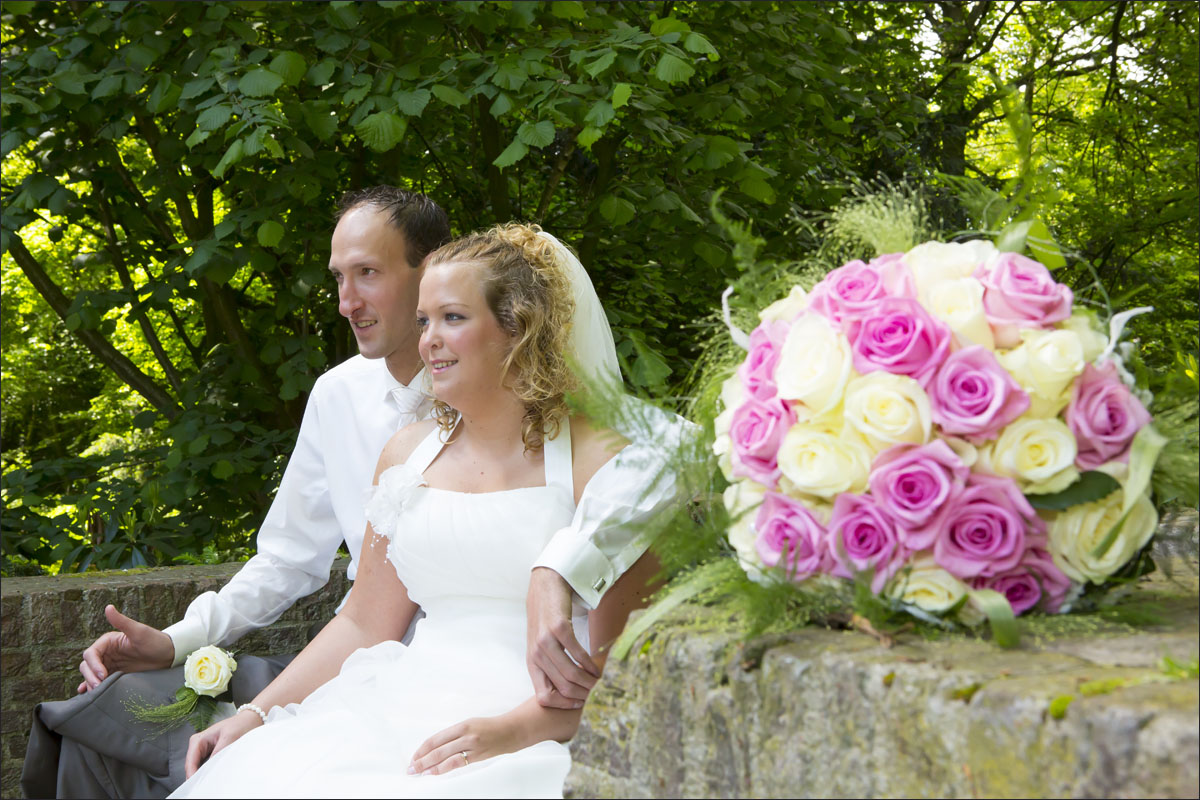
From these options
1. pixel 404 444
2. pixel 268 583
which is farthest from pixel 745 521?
pixel 268 583

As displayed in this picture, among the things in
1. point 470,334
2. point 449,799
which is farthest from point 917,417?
point 470,334

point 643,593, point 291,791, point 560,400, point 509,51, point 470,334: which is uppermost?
point 509,51

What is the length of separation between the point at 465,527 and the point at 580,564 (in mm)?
415

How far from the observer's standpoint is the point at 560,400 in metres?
2.61

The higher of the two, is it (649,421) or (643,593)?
(649,421)

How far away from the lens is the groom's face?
3.17 metres

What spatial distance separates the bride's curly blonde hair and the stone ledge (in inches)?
45.9

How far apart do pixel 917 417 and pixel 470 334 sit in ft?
4.83

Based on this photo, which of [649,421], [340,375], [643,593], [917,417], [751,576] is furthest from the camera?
[340,375]

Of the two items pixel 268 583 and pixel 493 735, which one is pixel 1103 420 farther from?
pixel 268 583

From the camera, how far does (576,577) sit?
7.18 feet

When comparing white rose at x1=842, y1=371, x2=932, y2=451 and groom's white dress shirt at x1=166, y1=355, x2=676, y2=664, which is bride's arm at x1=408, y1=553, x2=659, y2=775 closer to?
white rose at x1=842, y1=371, x2=932, y2=451

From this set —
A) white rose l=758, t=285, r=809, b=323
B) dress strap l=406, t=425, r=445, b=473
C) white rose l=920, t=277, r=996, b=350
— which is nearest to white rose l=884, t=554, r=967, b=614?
white rose l=920, t=277, r=996, b=350

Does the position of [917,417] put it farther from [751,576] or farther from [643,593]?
[643,593]
